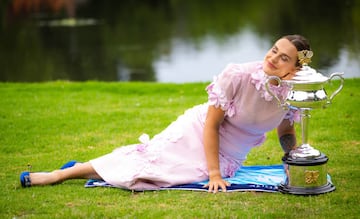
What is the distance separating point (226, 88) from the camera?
535 cm

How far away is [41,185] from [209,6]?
29857 millimetres

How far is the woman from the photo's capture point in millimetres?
5281

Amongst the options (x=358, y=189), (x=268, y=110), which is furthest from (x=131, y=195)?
(x=358, y=189)

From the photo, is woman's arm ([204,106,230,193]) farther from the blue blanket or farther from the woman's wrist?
the blue blanket

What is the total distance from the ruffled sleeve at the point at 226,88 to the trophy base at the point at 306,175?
2.08 ft

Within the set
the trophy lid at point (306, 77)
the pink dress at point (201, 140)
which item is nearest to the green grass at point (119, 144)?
the pink dress at point (201, 140)

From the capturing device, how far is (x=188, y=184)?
18.2 feet

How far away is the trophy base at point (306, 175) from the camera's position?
5.23 m

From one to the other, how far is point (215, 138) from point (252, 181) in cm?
51

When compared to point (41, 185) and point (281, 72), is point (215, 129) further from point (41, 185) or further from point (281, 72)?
point (41, 185)

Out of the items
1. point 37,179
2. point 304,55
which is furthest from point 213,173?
point 37,179

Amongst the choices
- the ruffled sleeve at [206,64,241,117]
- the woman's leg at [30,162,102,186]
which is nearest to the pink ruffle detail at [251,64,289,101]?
the ruffled sleeve at [206,64,241,117]

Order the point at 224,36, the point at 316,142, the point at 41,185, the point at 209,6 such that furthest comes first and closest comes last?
1. the point at 209,6
2. the point at 224,36
3. the point at 316,142
4. the point at 41,185

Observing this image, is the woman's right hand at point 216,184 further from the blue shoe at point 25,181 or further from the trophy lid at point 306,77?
the blue shoe at point 25,181
